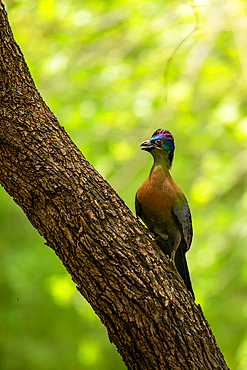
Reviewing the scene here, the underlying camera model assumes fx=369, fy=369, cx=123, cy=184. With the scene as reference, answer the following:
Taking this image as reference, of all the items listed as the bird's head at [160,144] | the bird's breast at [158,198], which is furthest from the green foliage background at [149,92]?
the bird's breast at [158,198]

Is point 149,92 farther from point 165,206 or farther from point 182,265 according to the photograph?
point 182,265

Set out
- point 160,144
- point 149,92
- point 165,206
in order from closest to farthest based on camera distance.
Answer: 1. point 165,206
2. point 160,144
3. point 149,92

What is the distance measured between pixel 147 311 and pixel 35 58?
434 centimetres

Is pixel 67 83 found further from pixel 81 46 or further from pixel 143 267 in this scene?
pixel 143 267

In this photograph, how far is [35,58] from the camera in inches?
210

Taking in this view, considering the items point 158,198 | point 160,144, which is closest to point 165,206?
point 158,198

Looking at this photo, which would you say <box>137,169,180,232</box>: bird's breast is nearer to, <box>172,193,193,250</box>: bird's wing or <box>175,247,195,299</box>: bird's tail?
<box>172,193,193,250</box>: bird's wing

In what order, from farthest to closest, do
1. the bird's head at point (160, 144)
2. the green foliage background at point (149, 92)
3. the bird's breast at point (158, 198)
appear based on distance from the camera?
1. the green foliage background at point (149, 92)
2. the bird's head at point (160, 144)
3. the bird's breast at point (158, 198)

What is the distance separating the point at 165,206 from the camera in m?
3.12

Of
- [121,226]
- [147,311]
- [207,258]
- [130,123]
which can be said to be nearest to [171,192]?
[121,226]

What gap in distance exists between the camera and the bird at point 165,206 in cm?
313

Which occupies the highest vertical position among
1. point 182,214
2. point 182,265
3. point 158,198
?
point 158,198

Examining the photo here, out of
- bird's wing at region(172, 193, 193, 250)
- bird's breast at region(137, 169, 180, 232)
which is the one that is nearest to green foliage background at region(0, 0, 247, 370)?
bird's wing at region(172, 193, 193, 250)

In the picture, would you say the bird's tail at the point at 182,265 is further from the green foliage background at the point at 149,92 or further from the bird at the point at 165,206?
the green foliage background at the point at 149,92
